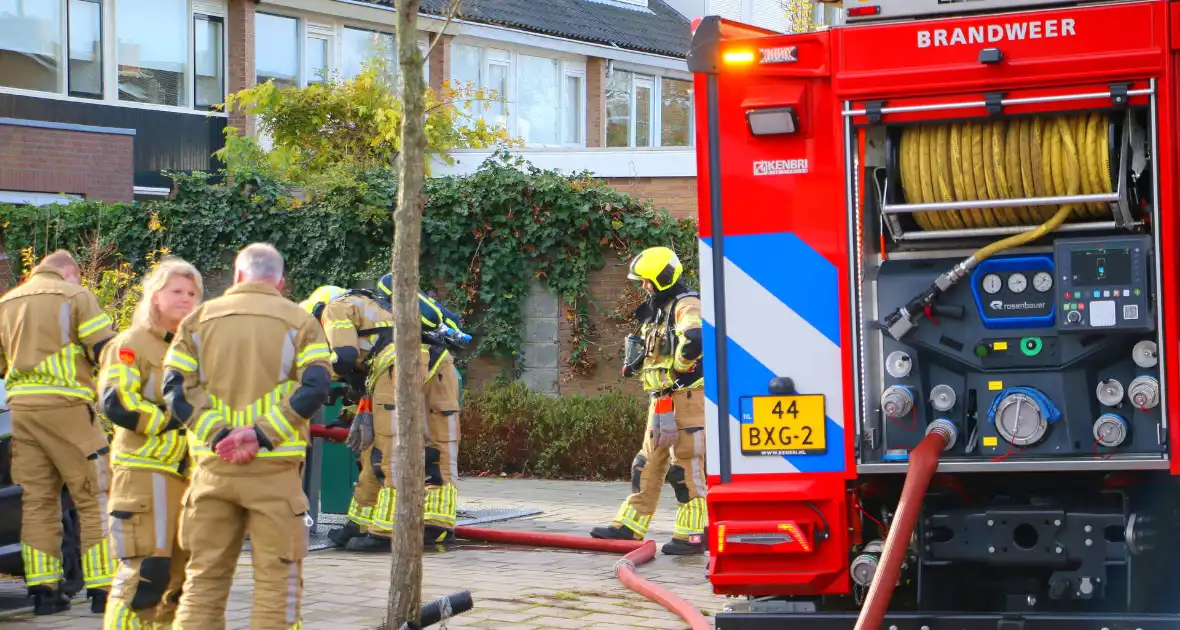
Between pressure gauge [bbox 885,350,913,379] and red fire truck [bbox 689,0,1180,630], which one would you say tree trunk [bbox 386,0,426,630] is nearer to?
red fire truck [bbox 689,0,1180,630]

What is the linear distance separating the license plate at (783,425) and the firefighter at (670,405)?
4.02m

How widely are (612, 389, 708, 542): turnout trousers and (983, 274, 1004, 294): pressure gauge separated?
14.7 feet

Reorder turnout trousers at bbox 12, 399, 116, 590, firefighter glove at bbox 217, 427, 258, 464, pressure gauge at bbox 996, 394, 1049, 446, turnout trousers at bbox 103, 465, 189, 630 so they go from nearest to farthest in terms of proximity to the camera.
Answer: pressure gauge at bbox 996, 394, 1049, 446 → firefighter glove at bbox 217, 427, 258, 464 → turnout trousers at bbox 103, 465, 189, 630 → turnout trousers at bbox 12, 399, 116, 590

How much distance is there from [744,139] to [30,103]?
1941cm

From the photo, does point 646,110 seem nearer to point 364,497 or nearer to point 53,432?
point 364,497

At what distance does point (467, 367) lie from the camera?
50.5ft

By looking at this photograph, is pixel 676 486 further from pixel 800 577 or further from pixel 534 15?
pixel 534 15

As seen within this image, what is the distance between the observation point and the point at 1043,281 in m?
5.36


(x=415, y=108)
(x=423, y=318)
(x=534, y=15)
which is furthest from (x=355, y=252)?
(x=534, y=15)

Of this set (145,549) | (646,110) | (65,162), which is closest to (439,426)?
(145,549)

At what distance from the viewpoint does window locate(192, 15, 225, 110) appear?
24625 mm

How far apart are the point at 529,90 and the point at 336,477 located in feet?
60.2

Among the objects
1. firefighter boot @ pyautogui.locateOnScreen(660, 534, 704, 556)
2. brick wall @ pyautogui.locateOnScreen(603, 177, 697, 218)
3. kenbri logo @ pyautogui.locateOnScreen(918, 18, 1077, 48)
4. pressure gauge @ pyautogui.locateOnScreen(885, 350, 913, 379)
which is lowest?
firefighter boot @ pyautogui.locateOnScreen(660, 534, 704, 556)

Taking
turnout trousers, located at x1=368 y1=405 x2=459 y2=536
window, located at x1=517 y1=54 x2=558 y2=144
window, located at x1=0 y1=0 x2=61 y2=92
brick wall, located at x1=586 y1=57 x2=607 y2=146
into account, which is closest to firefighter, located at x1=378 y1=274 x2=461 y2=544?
turnout trousers, located at x1=368 y1=405 x2=459 y2=536
